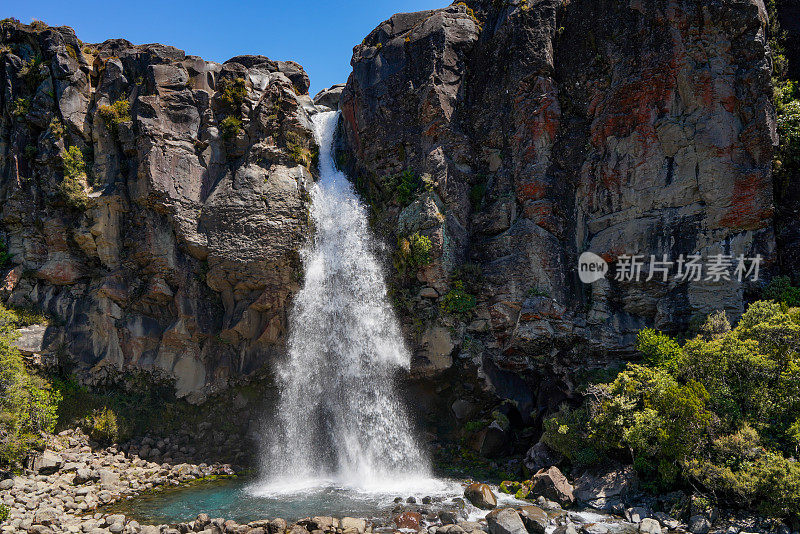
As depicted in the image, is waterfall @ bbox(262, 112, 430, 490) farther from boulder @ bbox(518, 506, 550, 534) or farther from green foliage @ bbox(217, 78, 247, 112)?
green foliage @ bbox(217, 78, 247, 112)

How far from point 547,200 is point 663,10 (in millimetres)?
9121

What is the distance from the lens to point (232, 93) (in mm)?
25594

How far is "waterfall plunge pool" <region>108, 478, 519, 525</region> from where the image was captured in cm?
1573

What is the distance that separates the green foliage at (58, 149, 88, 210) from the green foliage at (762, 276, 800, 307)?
3035 centimetres

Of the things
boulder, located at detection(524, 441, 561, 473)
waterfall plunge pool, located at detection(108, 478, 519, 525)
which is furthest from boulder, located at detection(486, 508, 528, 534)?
boulder, located at detection(524, 441, 561, 473)

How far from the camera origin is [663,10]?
20031mm

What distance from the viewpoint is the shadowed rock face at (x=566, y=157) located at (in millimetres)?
18844

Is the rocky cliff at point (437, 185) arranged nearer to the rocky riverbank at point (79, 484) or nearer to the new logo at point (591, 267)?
the new logo at point (591, 267)

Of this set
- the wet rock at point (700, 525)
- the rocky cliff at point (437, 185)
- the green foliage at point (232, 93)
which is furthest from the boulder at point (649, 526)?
the green foliage at point (232, 93)

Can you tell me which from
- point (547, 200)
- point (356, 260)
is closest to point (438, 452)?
point (356, 260)

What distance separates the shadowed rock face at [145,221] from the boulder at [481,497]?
11.4m

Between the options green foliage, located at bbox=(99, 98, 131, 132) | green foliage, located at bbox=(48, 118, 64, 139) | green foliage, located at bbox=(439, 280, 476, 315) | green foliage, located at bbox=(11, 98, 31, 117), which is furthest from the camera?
green foliage, located at bbox=(11, 98, 31, 117)

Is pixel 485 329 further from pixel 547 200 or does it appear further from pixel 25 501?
pixel 25 501

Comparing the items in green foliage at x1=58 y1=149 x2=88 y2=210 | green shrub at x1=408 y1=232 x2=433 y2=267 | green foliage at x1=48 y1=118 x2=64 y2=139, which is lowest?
green shrub at x1=408 y1=232 x2=433 y2=267
